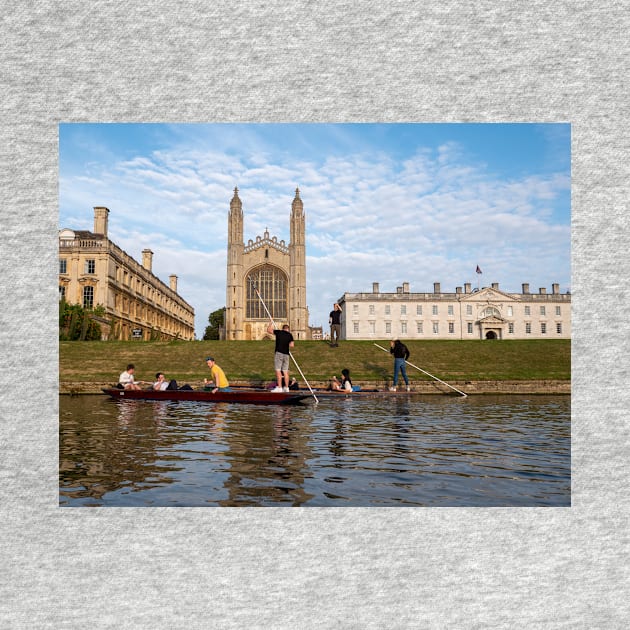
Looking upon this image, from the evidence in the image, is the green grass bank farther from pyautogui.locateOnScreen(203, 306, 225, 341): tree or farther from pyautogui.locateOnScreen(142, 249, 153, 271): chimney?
pyautogui.locateOnScreen(203, 306, 225, 341): tree

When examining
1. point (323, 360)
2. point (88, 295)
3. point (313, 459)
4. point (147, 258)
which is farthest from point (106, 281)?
point (313, 459)

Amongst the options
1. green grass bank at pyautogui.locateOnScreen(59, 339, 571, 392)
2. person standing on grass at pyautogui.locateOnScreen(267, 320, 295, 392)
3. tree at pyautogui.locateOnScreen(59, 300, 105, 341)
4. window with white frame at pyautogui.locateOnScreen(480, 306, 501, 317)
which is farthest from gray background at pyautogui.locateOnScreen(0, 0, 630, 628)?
window with white frame at pyautogui.locateOnScreen(480, 306, 501, 317)

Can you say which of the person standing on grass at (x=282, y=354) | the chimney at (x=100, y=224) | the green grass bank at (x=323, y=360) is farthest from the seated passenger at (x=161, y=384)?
the chimney at (x=100, y=224)

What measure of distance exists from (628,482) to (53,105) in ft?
18.0

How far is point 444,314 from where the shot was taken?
233 feet

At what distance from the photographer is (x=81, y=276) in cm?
4038

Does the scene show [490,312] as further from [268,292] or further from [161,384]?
[161,384]

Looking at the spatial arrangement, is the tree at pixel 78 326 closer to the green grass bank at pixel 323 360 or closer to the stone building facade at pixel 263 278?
the green grass bank at pixel 323 360

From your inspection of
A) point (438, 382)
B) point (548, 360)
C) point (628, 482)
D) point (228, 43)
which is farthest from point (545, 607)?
point (548, 360)

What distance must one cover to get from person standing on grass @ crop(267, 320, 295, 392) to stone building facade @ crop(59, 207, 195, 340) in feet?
76.6

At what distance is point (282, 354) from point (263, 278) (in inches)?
2244

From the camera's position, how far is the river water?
4.43 metres

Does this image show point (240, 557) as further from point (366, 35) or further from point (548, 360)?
point (548, 360)

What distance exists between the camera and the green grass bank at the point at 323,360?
63.2 feet
